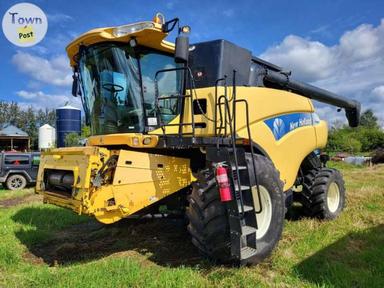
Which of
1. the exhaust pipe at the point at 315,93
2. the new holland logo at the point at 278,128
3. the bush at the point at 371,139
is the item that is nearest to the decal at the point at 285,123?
the new holland logo at the point at 278,128

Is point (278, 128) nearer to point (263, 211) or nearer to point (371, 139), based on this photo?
point (263, 211)

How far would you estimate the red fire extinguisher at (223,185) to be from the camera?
14.2ft

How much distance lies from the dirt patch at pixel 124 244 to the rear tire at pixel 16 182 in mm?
10293

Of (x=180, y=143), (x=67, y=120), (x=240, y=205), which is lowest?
(x=240, y=205)

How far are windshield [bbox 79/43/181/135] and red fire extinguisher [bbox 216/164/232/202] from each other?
1447 mm

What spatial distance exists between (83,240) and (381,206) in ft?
18.7

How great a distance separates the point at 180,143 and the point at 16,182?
542 inches

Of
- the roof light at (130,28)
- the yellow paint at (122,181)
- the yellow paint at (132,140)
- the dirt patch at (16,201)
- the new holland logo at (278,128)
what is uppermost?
the roof light at (130,28)

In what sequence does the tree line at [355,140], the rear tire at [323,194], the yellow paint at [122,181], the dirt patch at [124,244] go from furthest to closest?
the tree line at [355,140] < the rear tire at [323,194] < the dirt patch at [124,244] < the yellow paint at [122,181]

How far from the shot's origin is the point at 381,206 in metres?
8.24

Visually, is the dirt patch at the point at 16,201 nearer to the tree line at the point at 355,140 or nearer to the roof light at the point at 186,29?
the roof light at the point at 186,29

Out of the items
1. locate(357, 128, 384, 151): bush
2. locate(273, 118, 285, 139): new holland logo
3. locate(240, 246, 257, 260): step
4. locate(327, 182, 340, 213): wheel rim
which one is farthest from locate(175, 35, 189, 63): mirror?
locate(357, 128, 384, 151): bush

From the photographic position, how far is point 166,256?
5.25 m

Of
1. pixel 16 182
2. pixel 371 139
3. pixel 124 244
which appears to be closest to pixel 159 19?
pixel 124 244
